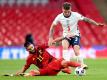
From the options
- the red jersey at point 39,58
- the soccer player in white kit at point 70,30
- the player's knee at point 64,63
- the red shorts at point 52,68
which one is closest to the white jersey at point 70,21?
the soccer player in white kit at point 70,30

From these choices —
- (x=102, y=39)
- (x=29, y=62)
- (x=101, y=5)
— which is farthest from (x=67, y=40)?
(x=101, y=5)

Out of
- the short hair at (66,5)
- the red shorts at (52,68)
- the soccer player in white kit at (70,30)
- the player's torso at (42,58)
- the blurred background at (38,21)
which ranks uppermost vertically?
the blurred background at (38,21)

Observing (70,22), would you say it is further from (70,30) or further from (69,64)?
(69,64)

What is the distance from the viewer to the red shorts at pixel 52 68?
48.4 feet

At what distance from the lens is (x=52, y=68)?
1483 cm

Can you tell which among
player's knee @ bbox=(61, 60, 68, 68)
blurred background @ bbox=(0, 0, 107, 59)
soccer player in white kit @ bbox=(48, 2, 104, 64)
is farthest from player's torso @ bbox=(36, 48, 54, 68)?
blurred background @ bbox=(0, 0, 107, 59)

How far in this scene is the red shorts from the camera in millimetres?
14750

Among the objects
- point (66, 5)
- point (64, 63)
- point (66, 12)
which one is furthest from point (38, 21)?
point (64, 63)

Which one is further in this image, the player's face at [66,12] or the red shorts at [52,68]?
the player's face at [66,12]

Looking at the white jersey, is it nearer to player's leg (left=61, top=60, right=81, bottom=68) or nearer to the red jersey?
the red jersey

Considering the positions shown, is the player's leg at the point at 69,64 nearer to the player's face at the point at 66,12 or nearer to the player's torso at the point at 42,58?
the player's torso at the point at 42,58

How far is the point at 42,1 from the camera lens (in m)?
31.1

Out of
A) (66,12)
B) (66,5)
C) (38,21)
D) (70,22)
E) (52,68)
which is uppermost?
(38,21)

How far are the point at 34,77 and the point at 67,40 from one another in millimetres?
1944
